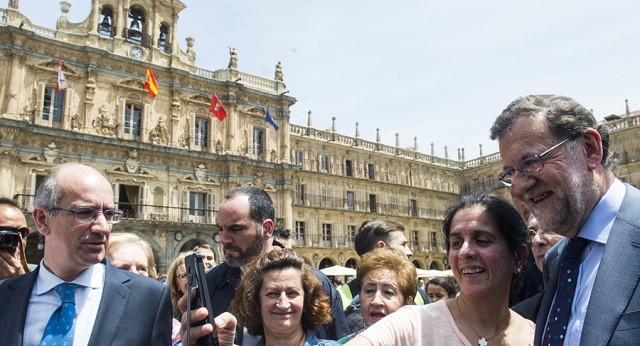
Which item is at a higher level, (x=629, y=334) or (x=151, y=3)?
(x=151, y=3)

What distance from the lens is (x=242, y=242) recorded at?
3.68 metres

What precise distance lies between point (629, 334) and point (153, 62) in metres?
25.4

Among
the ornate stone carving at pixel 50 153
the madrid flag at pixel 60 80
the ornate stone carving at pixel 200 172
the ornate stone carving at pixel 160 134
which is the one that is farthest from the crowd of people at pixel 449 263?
the ornate stone carving at pixel 200 172

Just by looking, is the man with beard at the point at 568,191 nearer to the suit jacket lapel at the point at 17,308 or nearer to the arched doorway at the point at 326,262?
the suit jacket lapel at the point at 17,308

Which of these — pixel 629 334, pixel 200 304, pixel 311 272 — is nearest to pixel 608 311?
pixel 629 334

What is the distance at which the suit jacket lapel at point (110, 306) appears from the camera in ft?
7.98

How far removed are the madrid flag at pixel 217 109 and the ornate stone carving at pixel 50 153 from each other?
7454 millimetres

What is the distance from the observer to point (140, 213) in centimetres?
2244

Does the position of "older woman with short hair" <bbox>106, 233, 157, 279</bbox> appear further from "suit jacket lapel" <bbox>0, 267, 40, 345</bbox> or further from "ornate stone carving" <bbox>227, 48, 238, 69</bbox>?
"ornate stone carving" <bbox>227, 48, 238, 69</bbox>

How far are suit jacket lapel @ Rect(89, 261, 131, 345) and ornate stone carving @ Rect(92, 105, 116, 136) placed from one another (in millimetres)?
21691

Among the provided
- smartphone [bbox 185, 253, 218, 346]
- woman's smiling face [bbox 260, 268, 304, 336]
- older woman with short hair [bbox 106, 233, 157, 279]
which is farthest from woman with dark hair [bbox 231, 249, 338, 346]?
older woman with short hair [bbox 106, 233, 157, 279]

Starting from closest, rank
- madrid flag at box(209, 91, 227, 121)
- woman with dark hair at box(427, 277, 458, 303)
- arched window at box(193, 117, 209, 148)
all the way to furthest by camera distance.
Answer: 1. woman with dark hair at box(427, 277, 458, 303)
2. madrid flag at box(209, 91, 227, 121)
3. arched window at box(193, 117, 209, 148)

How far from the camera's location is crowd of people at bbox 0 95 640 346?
6.20 ft

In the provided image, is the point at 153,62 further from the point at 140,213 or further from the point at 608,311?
the point at 608,311
